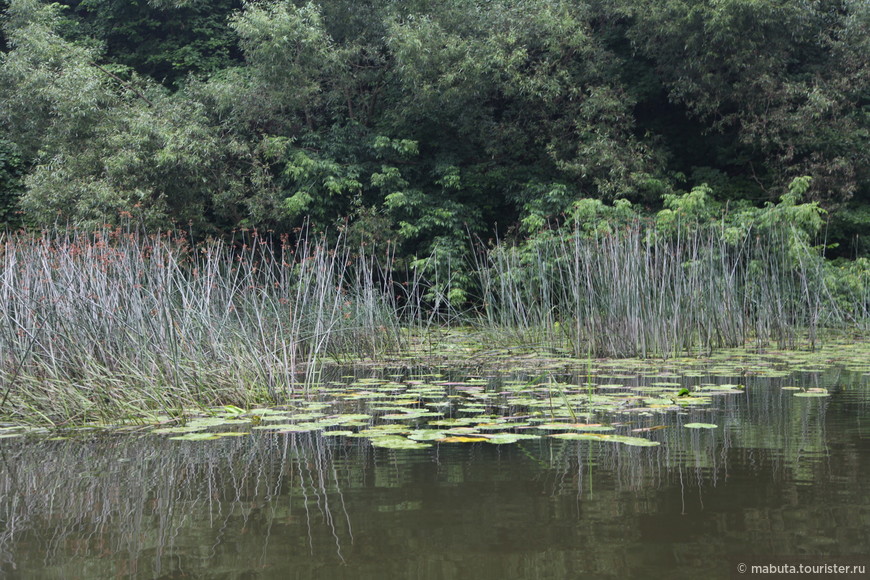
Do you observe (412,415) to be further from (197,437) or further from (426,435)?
(197,437)

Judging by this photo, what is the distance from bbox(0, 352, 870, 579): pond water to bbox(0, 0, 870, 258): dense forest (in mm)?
7097

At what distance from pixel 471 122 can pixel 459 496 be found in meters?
10.3

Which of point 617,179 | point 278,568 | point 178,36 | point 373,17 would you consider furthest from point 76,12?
point 278,568

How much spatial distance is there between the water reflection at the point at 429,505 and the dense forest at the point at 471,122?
7.50 meters

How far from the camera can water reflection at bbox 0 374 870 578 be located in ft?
5.33

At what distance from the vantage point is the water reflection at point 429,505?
64.0 inches

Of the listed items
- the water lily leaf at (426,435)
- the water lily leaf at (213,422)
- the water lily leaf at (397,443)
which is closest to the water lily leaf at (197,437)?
the water lily leaf at (213,422)

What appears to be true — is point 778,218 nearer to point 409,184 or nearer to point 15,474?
point 409,184

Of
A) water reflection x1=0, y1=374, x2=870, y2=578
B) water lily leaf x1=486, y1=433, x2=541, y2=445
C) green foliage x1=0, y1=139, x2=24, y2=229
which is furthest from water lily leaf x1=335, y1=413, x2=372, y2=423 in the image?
green foliage x1=0, y1=139, x2=24, y2=229

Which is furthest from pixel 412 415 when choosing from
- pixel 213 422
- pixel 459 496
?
pixel 459 496

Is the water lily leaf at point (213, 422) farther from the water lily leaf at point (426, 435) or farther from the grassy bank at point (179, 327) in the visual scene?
the water lily leaf at point (426, 435)

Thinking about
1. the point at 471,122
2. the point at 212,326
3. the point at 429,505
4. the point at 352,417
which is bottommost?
the point at 429,505

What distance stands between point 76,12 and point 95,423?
17.1m

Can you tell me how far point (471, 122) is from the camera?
39.1ft
